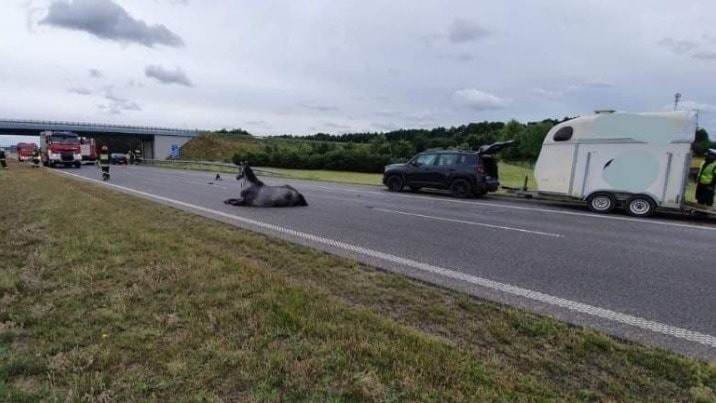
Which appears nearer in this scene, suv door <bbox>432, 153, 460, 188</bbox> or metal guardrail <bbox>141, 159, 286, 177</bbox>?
suv door <bbox>432, 153, 460, 188</bbox>

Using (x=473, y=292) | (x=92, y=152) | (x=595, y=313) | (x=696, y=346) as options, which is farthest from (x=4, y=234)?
(x=92, y=152)

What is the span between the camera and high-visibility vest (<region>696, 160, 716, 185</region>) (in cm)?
1241

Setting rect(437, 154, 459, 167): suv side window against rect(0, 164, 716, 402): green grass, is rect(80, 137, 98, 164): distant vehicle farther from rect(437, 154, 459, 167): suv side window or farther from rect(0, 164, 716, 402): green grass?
rect(0, 164, 716, 402): green grass

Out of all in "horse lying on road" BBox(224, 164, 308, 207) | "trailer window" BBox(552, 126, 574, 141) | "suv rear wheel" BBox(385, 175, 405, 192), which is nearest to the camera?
"horse lying on road" BBox(224, 164, 308, 207)

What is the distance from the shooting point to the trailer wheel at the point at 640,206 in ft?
40.1

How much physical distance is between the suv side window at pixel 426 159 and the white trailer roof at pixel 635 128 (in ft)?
18.3

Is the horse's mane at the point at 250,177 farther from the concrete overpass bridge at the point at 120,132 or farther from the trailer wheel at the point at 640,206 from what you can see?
the concrete overpass bridge at the point at 120,132

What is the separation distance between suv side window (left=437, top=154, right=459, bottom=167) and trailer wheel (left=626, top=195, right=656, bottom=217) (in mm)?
6364

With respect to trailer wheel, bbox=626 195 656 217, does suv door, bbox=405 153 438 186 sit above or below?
above

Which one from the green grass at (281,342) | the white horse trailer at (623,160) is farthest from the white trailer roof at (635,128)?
the green grass at (281,342)

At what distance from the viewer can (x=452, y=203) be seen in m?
14.3

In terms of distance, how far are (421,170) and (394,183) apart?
1.49 metres

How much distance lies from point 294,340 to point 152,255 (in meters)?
3.21

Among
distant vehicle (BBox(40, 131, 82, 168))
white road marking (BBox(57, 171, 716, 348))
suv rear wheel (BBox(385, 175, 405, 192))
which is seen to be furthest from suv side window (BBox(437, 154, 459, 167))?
distant vehicle (BBox(40, 131, 82, 168))
